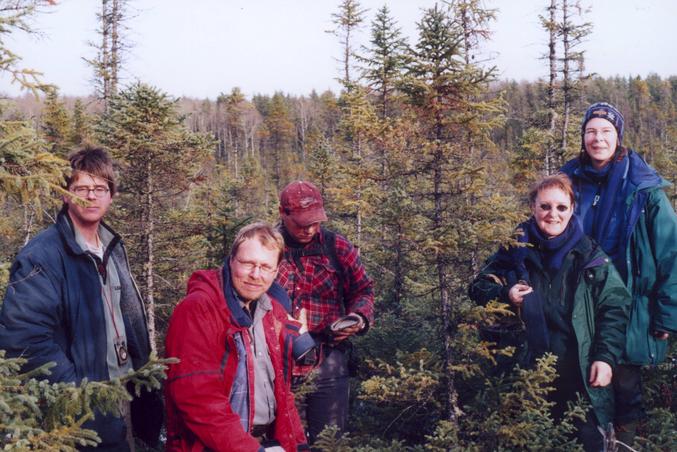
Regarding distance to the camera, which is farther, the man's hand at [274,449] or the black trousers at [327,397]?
the black trousers at [327,397]

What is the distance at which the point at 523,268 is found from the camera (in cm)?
376

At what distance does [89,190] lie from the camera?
3068 millimetres

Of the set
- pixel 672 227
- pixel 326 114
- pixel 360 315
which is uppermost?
pixel 326 114

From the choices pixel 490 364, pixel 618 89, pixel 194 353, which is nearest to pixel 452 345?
pixel 490 364

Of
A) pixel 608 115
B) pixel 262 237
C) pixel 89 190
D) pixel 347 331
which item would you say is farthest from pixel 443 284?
pixel 89 190

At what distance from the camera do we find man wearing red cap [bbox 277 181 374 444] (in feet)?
13.1

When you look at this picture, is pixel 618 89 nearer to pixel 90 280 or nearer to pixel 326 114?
pixel 326 114

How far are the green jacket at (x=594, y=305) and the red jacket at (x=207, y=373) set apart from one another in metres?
2.15

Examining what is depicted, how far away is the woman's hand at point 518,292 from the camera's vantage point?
140 inches

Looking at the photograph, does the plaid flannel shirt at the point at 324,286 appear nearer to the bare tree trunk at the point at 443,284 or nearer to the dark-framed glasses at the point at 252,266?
the bare tree trunk at the point at 443,284

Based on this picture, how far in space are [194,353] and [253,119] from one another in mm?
91180

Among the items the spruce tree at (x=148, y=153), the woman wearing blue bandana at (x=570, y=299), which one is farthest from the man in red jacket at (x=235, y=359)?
A: the spruce tree at (x=148, y=153)

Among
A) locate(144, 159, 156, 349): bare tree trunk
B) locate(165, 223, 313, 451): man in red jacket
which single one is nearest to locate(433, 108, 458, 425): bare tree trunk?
locate(165, 223, 313, 451): man in red jacket

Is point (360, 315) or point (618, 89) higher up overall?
point (618, 89)
